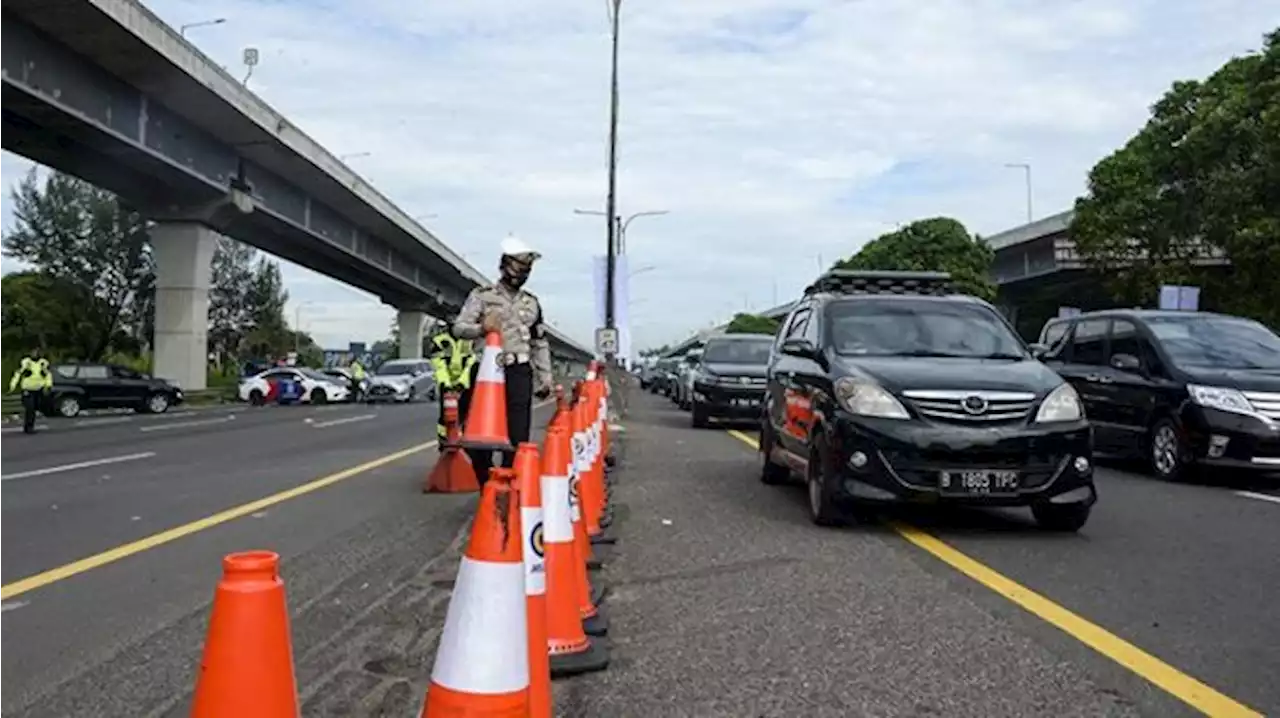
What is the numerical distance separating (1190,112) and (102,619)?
2965cm

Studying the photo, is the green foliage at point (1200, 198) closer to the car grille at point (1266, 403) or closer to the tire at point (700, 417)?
the tire at point (700, 417)

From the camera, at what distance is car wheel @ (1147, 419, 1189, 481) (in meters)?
11.9

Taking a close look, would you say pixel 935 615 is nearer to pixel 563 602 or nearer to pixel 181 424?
pixel 563 602

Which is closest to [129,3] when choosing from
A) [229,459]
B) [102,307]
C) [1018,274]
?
[229,459]

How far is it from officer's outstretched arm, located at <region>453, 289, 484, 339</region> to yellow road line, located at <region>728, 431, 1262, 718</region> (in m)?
3.33

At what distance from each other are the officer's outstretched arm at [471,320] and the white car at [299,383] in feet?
120

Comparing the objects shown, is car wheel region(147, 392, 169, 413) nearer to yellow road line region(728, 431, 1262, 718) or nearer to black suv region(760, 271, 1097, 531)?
black suv region(760, 271, 1097, 531)

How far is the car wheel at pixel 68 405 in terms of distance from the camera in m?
30.5

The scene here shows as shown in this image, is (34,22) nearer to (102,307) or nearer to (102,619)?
(102,619)

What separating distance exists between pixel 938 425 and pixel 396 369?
38.1 metres

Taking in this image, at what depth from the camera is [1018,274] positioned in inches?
2207

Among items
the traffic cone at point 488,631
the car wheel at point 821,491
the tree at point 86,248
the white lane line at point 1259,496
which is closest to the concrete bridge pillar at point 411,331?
the tree at point 86,248

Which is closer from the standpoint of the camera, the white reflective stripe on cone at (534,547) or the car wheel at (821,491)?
the white reflective stripe on cone at (534,547)

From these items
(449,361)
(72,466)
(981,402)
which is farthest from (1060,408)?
(72,466)
